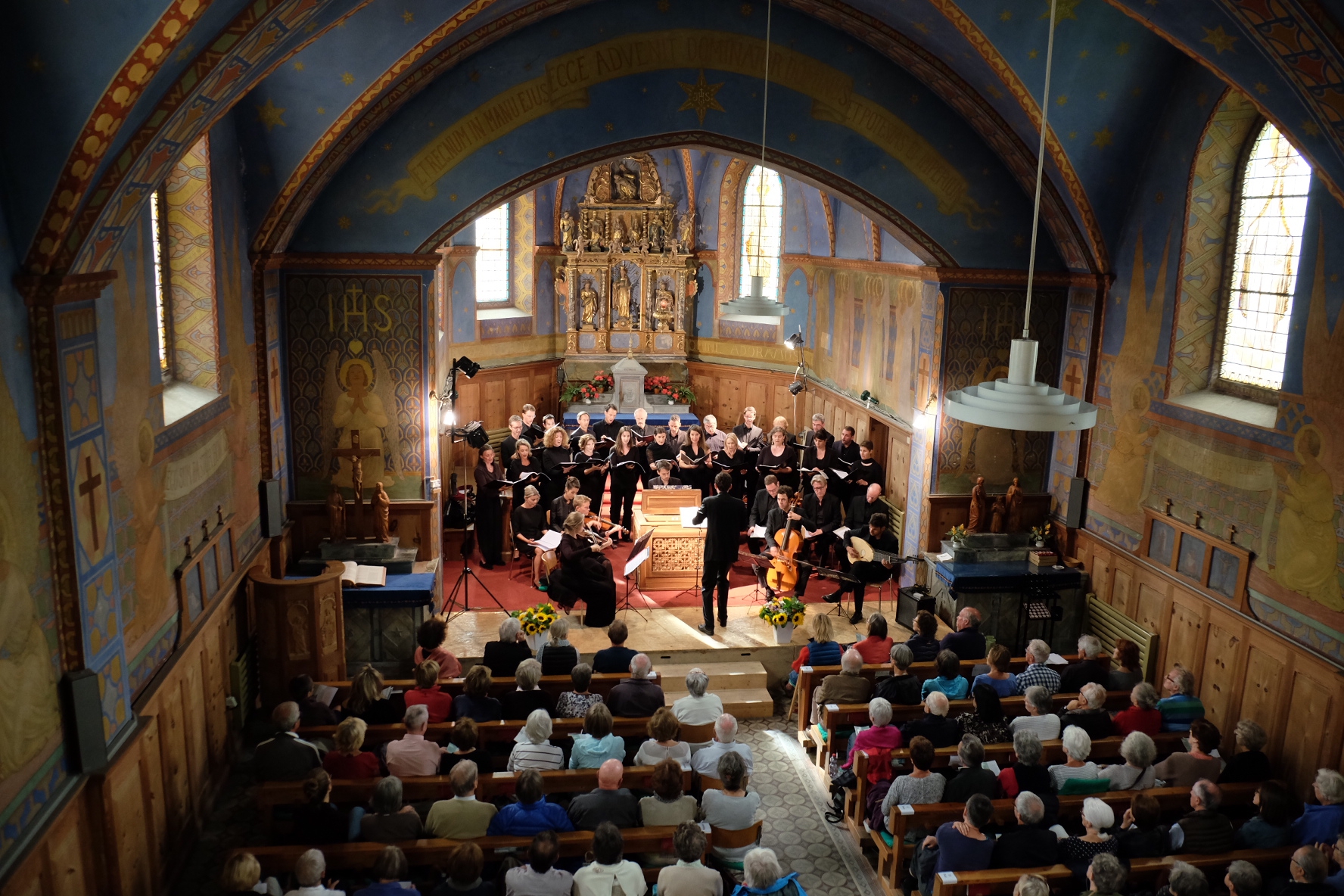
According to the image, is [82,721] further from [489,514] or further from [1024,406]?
[489,514]

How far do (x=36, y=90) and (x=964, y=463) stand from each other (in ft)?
33.1

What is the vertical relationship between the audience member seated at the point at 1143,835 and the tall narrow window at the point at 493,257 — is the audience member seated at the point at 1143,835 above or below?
below

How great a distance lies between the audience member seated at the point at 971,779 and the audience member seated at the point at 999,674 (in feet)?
4.90

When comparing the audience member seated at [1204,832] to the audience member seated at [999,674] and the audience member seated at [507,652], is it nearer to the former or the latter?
the audience member seated at [999,674]

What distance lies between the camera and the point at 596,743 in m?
7.35

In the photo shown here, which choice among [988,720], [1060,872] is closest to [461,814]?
[1060,872]

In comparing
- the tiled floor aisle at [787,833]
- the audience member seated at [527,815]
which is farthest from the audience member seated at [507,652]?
the audience member seated at [527,815]

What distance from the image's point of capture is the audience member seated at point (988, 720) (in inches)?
315

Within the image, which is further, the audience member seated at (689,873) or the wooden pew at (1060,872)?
the wooden pew at (1060,872)

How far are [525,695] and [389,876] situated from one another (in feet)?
8.02

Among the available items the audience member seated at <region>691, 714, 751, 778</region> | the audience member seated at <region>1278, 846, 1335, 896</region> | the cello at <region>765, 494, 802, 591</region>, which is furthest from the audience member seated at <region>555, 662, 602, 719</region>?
the audience member seated at <region>1278, 846, 1335, 896</region>

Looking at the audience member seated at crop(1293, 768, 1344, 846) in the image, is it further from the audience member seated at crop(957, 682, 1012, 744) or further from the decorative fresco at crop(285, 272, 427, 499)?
the decorative fresco at crop(285, 272, 427, 499)

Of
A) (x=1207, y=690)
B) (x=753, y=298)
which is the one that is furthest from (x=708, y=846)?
(x=1207, y=690)

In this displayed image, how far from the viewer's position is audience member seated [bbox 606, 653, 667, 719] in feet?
26.7
